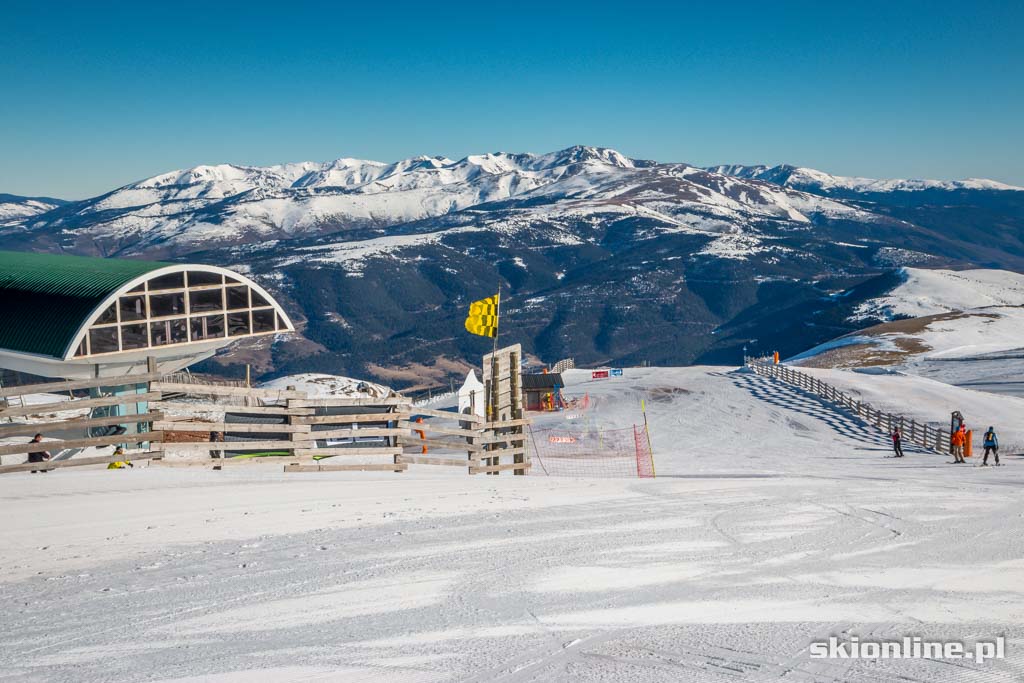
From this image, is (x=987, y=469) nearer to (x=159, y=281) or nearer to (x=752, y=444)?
(x=752, y=444)

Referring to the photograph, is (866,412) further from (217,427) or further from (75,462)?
(75,462)

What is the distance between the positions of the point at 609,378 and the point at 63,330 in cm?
3875

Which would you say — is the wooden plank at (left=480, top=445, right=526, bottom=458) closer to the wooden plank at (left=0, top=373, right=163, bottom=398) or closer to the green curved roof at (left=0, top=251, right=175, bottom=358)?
the wooden plank at (left=0, top=373, right=163, bottom=398)

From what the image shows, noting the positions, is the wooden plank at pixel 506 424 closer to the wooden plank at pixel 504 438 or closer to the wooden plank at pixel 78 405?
the wooden plank at pixel 504 438

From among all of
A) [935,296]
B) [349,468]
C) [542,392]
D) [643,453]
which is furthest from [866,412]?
[935,296]

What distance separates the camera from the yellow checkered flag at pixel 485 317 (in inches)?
861

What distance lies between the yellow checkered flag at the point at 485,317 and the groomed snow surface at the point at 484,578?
23.6 ft

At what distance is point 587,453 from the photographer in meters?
36.5

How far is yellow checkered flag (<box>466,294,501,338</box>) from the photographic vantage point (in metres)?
21.9

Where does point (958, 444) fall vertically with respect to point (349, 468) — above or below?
below

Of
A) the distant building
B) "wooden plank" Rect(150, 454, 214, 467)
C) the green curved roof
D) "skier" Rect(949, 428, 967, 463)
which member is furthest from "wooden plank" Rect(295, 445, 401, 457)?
the distant building

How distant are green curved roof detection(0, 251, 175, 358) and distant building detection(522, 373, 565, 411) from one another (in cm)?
2423

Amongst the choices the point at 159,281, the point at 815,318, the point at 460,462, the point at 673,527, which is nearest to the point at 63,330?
the point at 159,281

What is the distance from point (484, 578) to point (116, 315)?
29049 mm
